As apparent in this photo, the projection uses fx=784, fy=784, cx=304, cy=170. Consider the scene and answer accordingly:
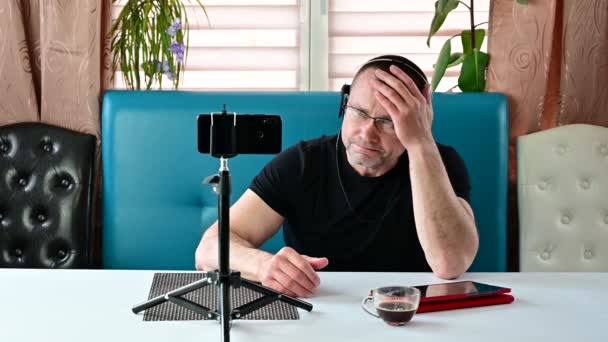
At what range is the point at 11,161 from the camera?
2.45 meters

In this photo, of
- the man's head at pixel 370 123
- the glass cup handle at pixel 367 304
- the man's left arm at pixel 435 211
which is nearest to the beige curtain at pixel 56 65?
the man's head at pixel 370 123

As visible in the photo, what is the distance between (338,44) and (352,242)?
1124 millimetres

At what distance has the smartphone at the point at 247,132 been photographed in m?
1.19

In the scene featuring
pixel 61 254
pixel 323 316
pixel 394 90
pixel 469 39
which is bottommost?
pixel 61 254

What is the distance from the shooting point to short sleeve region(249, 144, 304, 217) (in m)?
1.94

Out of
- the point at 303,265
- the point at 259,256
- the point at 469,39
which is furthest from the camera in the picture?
the point at 469,39

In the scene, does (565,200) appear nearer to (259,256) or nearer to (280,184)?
Answer: (280,184)

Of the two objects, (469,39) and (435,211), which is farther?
(469,39)

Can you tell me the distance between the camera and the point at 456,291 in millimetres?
1383

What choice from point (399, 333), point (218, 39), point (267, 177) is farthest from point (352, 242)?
point (218, 39)

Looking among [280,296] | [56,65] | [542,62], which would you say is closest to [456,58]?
[542,62]

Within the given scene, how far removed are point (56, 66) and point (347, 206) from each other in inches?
46.2

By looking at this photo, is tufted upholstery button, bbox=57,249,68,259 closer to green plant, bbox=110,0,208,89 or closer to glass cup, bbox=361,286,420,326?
green plant, bbox=110,0,208,89

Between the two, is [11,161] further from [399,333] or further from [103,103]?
[399,333]
